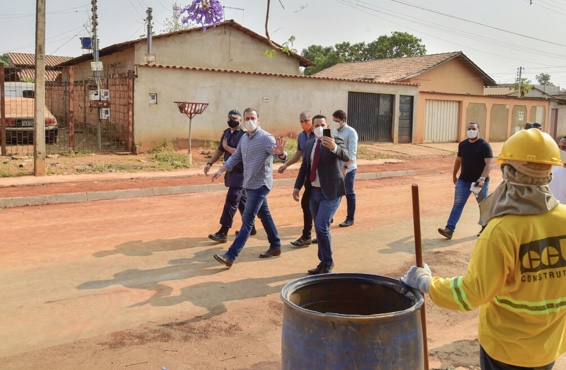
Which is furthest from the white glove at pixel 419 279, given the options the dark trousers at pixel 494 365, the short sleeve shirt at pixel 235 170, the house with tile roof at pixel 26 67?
the house with tile roof at pixel 26 67

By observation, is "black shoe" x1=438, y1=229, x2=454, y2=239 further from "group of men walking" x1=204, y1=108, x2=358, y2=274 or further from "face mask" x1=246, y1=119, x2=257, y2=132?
"face mask" x1=246, y1=119, x2=257, y2=132

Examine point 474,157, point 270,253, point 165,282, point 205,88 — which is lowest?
point 165,282

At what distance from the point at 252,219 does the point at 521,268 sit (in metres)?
4.58

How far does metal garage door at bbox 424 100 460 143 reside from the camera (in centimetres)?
2845

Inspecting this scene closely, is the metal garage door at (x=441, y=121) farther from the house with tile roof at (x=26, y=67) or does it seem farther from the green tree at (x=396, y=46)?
the green tree at (x=396, y=46)

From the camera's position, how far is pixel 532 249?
2521 millimetres

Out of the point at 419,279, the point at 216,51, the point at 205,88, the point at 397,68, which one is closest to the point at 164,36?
the point at 216,51

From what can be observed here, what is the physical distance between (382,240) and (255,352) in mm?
4336

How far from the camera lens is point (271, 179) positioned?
7.20m

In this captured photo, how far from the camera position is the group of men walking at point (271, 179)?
6523 mm

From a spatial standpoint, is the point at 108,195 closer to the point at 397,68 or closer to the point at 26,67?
the point at 26,67

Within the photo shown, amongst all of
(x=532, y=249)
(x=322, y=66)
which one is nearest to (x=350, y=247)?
(x=532, y=249)

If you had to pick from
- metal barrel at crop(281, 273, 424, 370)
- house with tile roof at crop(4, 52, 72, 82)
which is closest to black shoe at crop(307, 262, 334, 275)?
metal barrel at crop(281, 273, 424, 370)

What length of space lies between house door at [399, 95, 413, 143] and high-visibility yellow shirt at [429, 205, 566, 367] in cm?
2519
